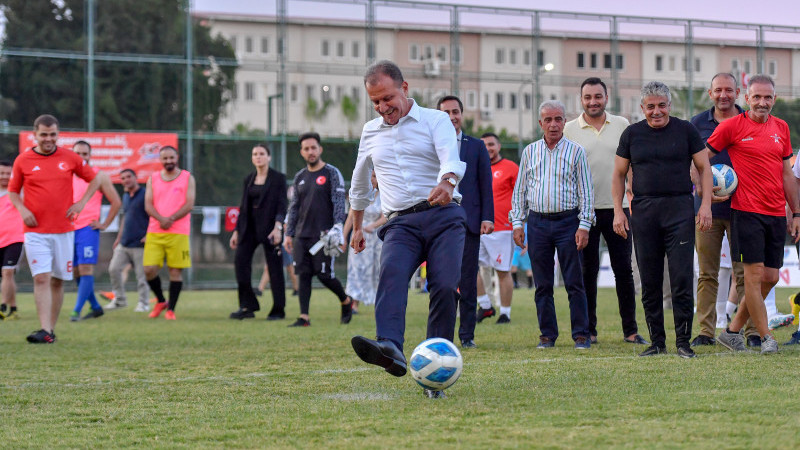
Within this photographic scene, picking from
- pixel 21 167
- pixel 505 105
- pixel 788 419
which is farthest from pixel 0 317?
pixel 505 105

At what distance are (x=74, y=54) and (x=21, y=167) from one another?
17.0m

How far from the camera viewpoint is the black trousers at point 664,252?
774 centimetres

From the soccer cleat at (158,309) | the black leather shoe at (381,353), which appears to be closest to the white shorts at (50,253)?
the soccer cleat at (158,309)

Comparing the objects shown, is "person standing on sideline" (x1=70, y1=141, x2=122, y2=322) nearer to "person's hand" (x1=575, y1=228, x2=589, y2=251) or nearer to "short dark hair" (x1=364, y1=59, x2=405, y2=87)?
"person's hand" (x1=575, y1=228, x2=589, y2=251)

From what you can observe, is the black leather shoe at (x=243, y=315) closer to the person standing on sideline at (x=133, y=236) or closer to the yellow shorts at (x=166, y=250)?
the yellow shorts at (x=166, y=250)

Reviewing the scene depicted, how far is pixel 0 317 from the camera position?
14359 millimetres

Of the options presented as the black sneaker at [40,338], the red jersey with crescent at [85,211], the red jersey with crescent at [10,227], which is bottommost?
the black sneaker at [40,338]

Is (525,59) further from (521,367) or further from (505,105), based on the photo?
(521,367)

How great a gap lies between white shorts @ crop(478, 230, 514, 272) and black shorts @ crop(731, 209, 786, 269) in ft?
16.5

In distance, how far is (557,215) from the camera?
898 centimetres

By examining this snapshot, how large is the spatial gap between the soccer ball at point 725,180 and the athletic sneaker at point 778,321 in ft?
9.02

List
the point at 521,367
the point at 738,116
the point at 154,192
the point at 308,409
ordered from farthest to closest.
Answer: the point at 154,192 → the point at 738,116 → the point at 521,367 → the point at 308,409

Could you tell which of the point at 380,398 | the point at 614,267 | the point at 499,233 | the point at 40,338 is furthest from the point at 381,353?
the point at 499,233

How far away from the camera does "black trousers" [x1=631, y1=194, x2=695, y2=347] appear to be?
774 centimetres
